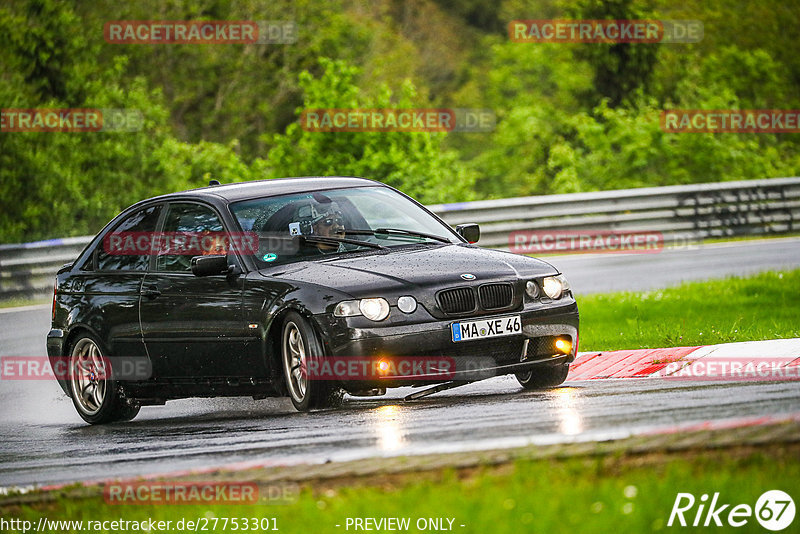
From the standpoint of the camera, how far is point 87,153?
2797 cm

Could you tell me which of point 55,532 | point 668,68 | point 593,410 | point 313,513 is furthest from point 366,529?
point 668,68

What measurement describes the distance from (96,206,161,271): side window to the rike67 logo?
632 centimetres

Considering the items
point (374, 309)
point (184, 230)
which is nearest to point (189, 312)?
point (184, 230)

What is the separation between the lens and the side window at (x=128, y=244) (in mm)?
10602

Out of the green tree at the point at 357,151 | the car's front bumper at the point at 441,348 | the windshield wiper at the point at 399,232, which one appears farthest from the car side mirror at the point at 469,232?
the green tree at the point at 357,151

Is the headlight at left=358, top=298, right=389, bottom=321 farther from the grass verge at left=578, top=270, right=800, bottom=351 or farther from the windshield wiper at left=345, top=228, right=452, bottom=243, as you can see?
the grass verge at left=578, top=270, right=800, bottom=351

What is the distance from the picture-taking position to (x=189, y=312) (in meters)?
9.86

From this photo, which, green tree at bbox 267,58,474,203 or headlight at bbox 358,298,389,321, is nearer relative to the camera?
headlight at bbox 358,298,389,321

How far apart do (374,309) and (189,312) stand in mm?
1668

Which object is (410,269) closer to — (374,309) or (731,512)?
(374,309)

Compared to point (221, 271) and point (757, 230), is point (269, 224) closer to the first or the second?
point (221, 271)

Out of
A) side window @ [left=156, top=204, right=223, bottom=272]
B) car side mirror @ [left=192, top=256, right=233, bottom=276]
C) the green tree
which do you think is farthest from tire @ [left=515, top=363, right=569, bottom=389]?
the green tree

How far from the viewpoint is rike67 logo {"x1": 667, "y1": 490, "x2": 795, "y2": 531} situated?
15.3ft

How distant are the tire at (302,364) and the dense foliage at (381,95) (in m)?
15.8
